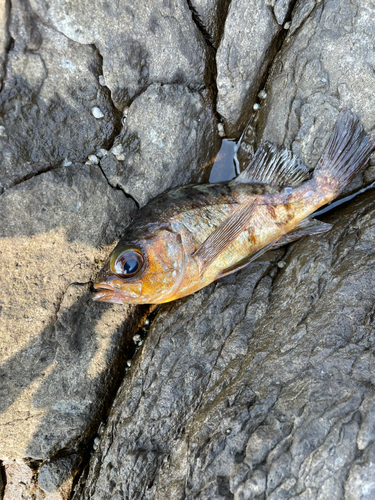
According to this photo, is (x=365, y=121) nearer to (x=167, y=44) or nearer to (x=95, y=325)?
(x=167, y=44)

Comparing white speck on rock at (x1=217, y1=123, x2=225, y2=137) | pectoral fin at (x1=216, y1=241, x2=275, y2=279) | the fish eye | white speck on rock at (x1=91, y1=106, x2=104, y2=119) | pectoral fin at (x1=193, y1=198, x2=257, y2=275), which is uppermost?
white speck on rock at (x1=91, y1=106, x2=104, y2=119)

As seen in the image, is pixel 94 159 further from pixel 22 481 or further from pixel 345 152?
pixel 22 481

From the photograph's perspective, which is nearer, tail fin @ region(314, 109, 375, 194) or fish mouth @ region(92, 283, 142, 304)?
fish mouth @ region(92, 283, 142, 304)

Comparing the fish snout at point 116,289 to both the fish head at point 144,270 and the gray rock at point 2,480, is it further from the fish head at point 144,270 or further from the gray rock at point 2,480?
the gray rock at point 2,480

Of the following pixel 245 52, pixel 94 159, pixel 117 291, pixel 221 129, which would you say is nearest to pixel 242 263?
pixel 117 291

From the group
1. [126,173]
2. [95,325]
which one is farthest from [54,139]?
[95,325]

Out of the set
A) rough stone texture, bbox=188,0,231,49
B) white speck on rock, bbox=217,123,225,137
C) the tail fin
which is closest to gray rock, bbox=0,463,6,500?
white speck on rock, bbox=217,123,225,137

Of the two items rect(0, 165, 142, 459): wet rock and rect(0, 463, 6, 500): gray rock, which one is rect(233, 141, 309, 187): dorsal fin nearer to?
rect(0, 165, 142, 459): wet rock
